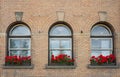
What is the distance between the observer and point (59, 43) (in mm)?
17734

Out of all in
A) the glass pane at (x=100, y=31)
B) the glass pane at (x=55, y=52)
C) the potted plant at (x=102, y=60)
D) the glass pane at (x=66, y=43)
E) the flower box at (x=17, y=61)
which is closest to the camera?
the flower box at (x=17, y=61)

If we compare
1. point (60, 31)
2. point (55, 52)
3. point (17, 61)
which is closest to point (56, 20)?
point (60, 31)

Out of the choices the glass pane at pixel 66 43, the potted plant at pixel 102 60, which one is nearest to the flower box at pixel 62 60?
the glass pane at pixel 66 43

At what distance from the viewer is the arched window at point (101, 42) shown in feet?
58.4

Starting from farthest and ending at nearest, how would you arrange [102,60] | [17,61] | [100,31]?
[100,31], [102,60], [17,61]

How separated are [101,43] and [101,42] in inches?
1.9

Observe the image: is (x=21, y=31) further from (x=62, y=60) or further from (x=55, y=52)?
(x=62, y=60)

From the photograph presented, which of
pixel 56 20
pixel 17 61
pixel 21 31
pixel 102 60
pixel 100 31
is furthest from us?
pixel 100 31

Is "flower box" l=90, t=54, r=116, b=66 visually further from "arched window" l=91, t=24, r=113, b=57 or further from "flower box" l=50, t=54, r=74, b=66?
"flower box" l=50, t=54, r=74, b=66

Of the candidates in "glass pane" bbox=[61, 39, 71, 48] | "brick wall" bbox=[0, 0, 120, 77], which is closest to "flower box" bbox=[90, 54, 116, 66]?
"brick wall" bbox=[0, 0, 120, 77]

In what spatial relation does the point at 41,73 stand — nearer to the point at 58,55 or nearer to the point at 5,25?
the point at 58,55

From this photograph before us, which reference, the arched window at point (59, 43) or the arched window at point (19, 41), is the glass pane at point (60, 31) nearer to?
the arched window at point (59, 43)

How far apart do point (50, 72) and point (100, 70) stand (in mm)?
2372

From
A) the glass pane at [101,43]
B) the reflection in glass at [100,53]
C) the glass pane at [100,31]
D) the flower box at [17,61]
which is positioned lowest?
the flower box at [17,61]
